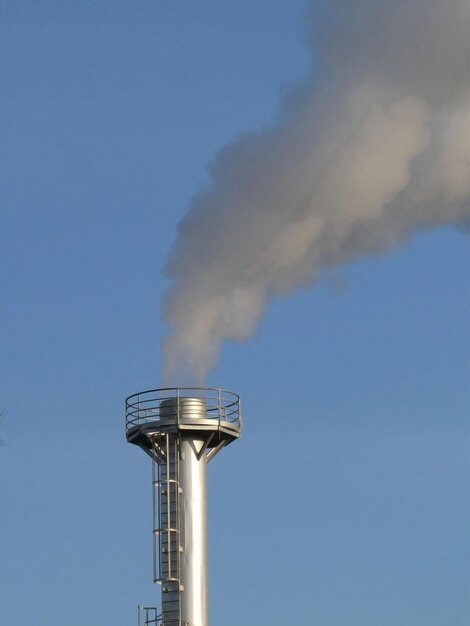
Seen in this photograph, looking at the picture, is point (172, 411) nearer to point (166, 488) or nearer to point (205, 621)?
point (166, 488)

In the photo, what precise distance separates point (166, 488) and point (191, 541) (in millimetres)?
2338

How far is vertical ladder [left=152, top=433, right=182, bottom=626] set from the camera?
65.1m

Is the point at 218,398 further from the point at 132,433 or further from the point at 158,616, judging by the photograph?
the point at 158,616

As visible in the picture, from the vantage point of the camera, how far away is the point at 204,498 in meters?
66.9

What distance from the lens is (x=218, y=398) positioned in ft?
223

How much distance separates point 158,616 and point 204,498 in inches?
198

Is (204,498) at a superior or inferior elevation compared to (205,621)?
superior

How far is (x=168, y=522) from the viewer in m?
66.2

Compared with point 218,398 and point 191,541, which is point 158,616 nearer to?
point 191,541

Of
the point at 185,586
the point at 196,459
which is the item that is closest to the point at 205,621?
the point at 185,586

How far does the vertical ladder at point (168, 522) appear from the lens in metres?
65.1

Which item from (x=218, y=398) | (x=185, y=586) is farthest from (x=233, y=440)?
(x=185, y=586)

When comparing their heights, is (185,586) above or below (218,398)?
below

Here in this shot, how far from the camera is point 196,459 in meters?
67.0
